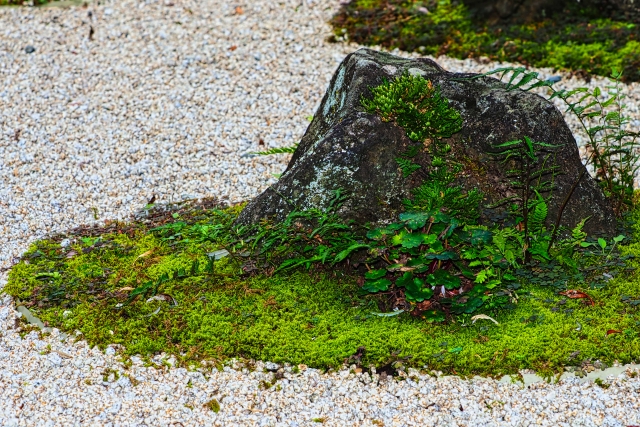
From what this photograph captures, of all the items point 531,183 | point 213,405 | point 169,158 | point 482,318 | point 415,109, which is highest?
point 415,109

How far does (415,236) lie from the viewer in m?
4.02

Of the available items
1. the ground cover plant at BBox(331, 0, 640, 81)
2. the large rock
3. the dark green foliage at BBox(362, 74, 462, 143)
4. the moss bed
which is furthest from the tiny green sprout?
the ground cover plant at BBox(331, 0, 640, 81)

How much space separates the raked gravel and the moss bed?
13 centimetres

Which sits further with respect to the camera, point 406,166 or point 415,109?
point 415,109

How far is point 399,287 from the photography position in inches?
165

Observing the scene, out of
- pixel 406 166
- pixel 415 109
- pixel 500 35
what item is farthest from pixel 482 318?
pixel 500 35

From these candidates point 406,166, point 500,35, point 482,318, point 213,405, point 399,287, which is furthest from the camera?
point 500,35

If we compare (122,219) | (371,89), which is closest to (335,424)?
(371,89)

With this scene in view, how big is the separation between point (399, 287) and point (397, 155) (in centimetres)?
83

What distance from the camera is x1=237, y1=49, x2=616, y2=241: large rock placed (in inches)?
173

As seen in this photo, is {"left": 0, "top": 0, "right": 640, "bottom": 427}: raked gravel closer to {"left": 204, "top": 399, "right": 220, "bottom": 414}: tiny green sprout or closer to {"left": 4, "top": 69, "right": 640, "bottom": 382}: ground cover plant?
{"left": 204, "top": 399, "right": 220, "bottom": 414}: tiny green sprout

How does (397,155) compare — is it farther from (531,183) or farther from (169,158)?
(169,158)

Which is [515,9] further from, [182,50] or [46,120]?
[46,120]

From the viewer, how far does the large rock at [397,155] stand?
4387 millimetres
